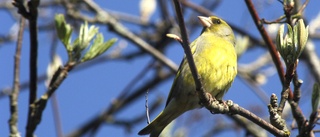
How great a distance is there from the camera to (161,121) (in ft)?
13.0

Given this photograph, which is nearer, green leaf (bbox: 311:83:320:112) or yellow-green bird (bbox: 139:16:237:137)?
green leaf (bbox: 311:83:320:112)

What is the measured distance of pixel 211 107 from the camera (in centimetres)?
291

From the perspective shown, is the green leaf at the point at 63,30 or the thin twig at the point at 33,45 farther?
the green leaf at the point at 63,30

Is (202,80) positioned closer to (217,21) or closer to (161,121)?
(161,121)

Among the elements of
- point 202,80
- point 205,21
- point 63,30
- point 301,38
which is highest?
point 205,21

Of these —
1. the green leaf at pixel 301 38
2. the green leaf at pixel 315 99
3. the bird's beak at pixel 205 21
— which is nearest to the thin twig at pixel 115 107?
the bird's beak at pixel 205 21

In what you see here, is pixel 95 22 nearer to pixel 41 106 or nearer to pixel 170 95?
pixel 170 95

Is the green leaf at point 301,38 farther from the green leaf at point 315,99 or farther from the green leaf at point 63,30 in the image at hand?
the green leaf at point 63,30

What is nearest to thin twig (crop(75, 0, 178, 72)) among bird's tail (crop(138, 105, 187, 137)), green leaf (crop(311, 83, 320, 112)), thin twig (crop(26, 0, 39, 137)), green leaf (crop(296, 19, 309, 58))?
bird's tail (crop(138, 105, 187, 137))

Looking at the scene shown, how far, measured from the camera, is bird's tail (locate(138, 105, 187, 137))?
3779mm

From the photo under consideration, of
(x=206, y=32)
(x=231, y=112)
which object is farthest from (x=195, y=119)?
(x=231, y=112)

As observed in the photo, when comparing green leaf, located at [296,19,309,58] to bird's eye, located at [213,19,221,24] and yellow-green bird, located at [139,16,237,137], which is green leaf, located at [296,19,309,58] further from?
bird's eye, located at [213,19,221,24]

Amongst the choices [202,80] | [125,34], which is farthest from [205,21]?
[202,80]

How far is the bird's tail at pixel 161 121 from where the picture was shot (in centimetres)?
378
